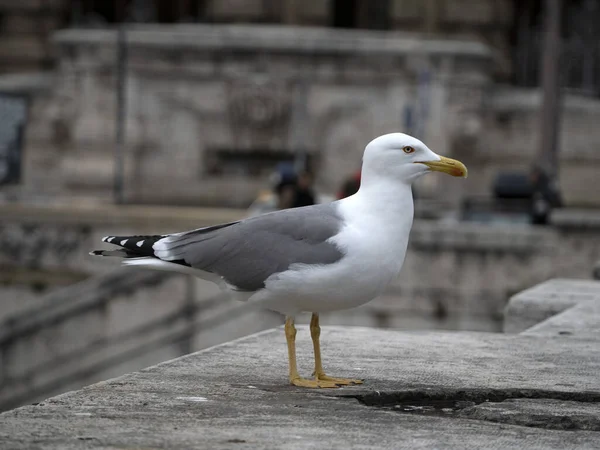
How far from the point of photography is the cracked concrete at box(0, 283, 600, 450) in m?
4.60

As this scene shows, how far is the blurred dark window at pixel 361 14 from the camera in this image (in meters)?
28.7

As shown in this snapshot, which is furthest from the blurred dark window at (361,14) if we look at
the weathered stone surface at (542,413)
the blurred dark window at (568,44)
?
the weathered stone surface at (542,413)

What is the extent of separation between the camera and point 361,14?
95.5ft

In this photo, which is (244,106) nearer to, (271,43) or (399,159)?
(271,43)

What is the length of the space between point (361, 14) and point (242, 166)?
8.55 meters

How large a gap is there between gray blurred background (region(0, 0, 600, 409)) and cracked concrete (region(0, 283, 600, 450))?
7.71m

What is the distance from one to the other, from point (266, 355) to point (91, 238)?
31.7 ft

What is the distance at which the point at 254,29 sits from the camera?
886 inches

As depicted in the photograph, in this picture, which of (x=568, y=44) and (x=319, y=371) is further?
(x=568, y=44)

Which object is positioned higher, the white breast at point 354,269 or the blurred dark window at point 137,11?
the blurred dark window at point 137,11

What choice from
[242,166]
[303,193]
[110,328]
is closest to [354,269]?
[303,193]

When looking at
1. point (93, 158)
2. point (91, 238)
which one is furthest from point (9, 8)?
point (91, 238)

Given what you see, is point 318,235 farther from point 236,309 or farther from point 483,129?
point 483,129

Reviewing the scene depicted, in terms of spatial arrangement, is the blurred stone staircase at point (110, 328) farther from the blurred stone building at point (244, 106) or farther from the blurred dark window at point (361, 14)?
the blurred dark window at point (361, 14)
